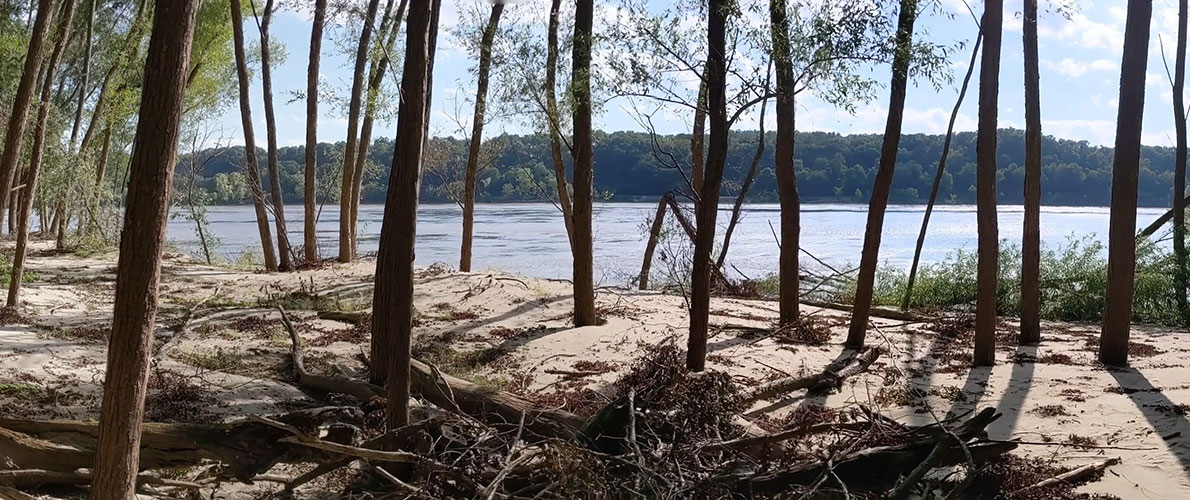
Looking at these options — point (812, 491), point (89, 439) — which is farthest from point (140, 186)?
point (812, 491)

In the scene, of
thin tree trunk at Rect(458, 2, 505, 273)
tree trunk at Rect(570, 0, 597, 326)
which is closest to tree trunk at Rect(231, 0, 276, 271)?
thin tree trunk at Rect(458, 2, 505, 273)

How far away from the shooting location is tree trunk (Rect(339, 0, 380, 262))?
16.4 meters

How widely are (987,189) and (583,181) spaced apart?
428cm

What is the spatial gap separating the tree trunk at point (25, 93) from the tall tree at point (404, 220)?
517cm

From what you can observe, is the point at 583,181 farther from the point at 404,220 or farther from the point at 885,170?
the point at 404,220

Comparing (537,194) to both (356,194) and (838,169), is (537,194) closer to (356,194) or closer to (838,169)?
(356,194)

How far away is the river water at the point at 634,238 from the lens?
24.0 metres

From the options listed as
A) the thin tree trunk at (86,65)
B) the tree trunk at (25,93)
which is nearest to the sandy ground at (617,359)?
the tree trunk at (25,93)

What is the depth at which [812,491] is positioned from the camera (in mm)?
3994

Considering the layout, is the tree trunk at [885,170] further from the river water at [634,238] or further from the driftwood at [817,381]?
the river water at [634,238]

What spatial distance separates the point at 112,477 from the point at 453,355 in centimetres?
520

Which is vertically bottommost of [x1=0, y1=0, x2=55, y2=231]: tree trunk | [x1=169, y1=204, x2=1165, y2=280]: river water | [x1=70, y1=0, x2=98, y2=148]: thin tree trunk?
[x1=169, y1=204, x2=1165, y2=280]: river water

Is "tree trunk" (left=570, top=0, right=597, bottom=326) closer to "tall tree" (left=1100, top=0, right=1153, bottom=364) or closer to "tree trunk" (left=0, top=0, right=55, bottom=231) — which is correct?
"tree trunk" (left=0, top=0, right=55, bottom=231)

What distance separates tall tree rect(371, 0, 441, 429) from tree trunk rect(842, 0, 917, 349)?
197 inches
